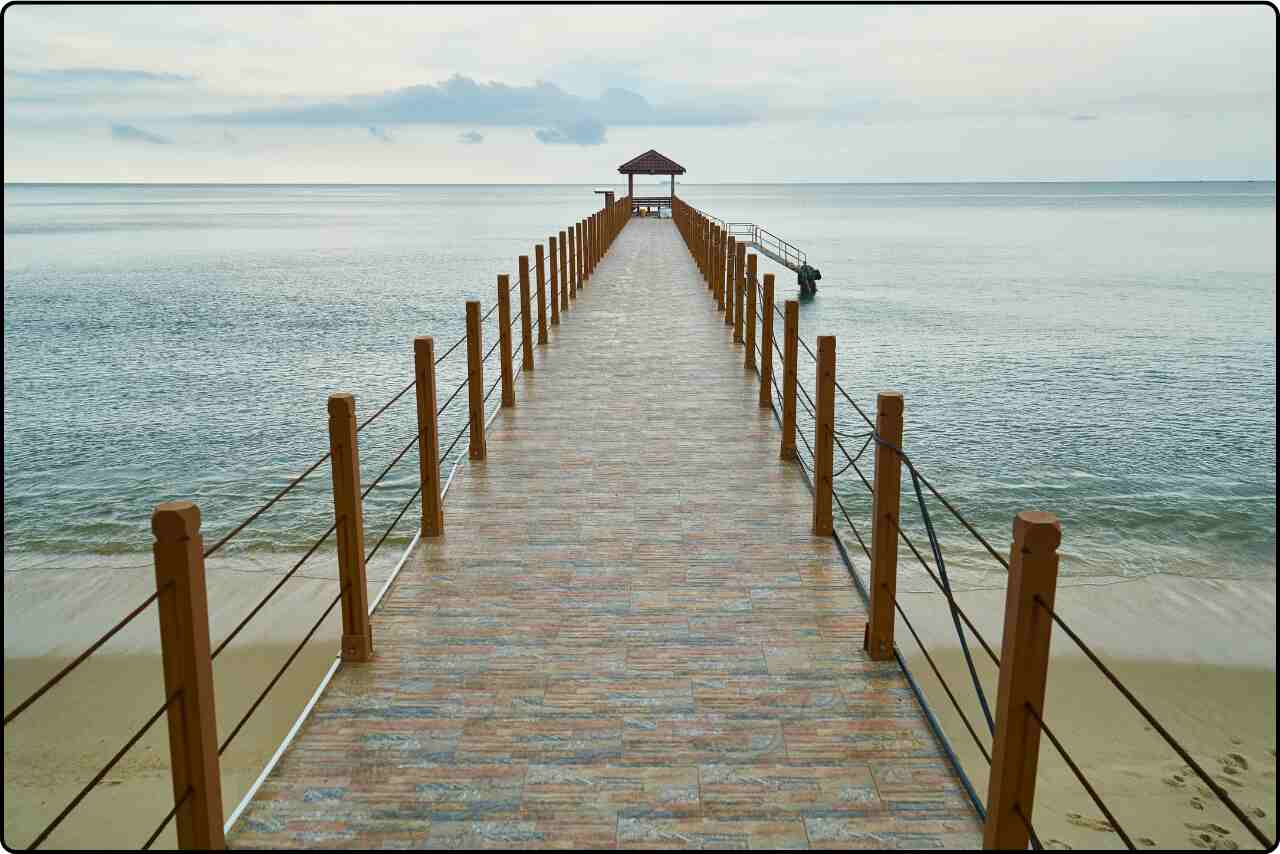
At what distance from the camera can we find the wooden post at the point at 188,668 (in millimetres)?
2350

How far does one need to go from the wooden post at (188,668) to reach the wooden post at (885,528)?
7.44 feet

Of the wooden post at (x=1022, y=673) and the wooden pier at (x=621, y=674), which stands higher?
the wooden post at (x=1022, y=673)

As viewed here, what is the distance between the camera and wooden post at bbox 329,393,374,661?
140 inches

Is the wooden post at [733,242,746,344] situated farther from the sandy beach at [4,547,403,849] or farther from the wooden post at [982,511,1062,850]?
the wooden post at [982,511,1062,850]

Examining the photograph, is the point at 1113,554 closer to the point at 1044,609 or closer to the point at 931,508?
the point at 931,508

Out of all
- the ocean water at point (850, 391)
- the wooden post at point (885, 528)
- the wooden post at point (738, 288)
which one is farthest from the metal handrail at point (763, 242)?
the wooden post at point (885, 528)

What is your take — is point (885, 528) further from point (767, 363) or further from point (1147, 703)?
point (1147, 703)

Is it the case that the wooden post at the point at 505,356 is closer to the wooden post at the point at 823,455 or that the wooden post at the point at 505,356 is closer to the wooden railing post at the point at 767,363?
the wooden railing post at the point at 767,363

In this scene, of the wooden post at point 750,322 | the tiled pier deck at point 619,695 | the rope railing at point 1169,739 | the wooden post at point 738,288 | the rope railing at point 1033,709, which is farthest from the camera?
the wooden post at point 738,288

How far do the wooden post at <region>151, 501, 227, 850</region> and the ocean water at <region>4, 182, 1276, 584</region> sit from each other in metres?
9.14

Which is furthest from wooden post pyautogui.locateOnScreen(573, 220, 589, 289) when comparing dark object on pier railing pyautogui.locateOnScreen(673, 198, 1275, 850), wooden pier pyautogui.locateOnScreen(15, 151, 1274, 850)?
wooden pier pyautogui.locateOnScreen(15, 151, 1274, 850)

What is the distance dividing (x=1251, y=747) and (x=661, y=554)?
6225 millimetres

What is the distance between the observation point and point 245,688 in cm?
845

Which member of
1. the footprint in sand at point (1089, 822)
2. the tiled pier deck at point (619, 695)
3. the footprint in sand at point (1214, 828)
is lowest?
the footprint in sand at point (1214, 828)
